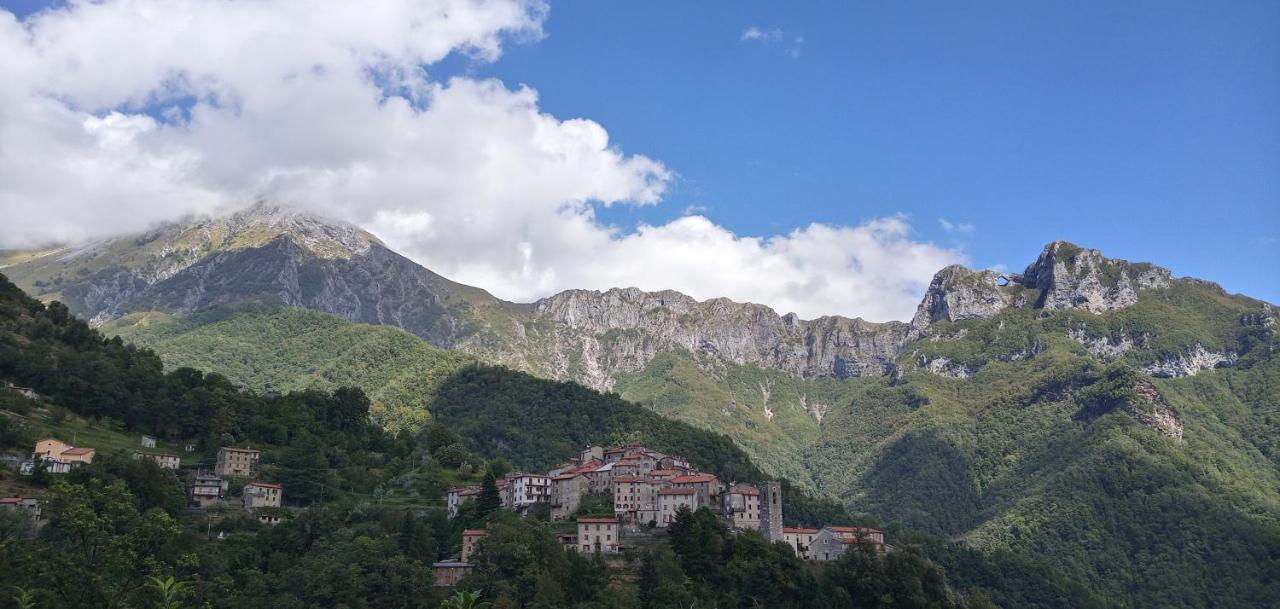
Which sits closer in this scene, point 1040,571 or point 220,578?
point 220,578

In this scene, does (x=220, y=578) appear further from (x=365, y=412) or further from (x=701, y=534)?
(x=365, y=412)

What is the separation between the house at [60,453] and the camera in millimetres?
87500

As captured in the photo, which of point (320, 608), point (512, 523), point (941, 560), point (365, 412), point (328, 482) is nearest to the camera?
point (320, 608)

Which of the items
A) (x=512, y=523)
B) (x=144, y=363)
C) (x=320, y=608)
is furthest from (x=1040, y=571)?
Result: (x=144, y=363)

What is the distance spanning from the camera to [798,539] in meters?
95.9

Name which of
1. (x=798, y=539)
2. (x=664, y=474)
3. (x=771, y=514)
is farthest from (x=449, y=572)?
(x=798, y=539)

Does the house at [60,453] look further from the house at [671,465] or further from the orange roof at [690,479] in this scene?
the house at [671,465]

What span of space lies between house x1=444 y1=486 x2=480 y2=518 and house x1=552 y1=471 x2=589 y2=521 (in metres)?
7.73

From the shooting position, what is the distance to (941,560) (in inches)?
5492

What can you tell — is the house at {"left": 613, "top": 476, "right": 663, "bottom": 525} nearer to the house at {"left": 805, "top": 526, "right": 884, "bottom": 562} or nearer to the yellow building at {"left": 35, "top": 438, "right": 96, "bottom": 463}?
the house at {"left": 805, "top": 526, "right": 884, "bottom": 562}

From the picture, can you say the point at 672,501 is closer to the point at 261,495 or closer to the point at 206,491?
the point at 261,495

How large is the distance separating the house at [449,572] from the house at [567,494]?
507 inches

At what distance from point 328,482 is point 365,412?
26.9 m

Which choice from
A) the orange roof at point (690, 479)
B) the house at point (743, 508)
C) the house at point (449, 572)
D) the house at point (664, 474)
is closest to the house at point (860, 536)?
the house at point (743, 508)
